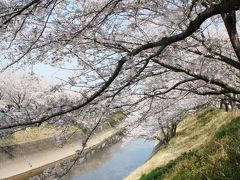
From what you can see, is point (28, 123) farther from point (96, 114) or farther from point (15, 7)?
point (96, 114)

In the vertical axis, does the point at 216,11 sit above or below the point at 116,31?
below

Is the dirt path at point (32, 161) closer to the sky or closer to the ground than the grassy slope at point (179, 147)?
closer to the sky

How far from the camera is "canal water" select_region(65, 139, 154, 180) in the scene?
3064 centimetres

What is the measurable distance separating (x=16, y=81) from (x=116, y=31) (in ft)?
146

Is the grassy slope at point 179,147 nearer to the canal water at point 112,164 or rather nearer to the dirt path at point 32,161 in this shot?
the canal water at point 112,164

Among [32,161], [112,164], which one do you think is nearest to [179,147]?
[112,164]

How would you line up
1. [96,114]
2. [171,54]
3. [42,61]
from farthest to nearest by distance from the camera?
[171,54], [96,114], [42,61]

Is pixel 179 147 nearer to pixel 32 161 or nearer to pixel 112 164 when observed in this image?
pixel 112 164

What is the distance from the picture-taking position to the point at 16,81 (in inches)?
1977

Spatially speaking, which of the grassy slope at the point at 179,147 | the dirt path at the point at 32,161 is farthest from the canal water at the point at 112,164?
the grassy slope at the point at 179,147

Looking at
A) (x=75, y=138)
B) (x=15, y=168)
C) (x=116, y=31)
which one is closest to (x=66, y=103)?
(x=116, y=31)

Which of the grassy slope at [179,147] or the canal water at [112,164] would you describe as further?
the canal water at [112,164]

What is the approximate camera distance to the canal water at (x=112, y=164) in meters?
30.6

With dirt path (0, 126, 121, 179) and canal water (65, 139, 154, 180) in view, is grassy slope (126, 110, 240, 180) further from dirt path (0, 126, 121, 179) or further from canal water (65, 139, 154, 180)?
dirt path (0, 126, 121, 179)
